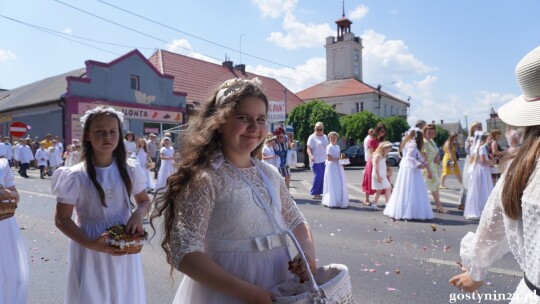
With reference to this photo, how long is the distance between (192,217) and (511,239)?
135 cm

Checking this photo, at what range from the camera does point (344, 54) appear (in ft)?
203

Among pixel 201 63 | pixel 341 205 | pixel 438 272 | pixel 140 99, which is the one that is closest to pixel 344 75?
pixel 201 63

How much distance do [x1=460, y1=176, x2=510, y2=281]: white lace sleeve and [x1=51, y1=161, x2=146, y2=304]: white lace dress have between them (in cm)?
219

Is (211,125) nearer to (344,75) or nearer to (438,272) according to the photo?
(438,272)

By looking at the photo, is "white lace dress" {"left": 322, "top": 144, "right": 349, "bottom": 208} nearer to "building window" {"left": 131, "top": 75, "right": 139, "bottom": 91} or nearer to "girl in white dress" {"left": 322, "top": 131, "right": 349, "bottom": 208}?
"girl in white dress" {"left": 322, "top": 131, "right": 349, "bottom": 208}

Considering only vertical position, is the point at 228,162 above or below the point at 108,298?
above

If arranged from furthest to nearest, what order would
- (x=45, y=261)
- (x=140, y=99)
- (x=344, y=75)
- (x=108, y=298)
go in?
(x=344, y=75) < (x=140, y=99) < (x=45, y=261) < (x=108, y=298)

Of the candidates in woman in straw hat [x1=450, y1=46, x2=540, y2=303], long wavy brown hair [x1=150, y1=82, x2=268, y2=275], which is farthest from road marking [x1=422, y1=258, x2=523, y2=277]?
long wavy brown hair [x1=150, y1=82, x2=268, y2=275]

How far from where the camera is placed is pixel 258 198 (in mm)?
1817

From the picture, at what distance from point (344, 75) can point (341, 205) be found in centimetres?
5585

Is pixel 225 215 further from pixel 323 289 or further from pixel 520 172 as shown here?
pixel 520 172

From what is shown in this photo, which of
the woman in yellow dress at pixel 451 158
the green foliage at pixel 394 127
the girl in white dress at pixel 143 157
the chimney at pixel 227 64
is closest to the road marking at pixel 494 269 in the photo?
the woman in yellow dress at pixel 451 158

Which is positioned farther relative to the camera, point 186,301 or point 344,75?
point 344,75

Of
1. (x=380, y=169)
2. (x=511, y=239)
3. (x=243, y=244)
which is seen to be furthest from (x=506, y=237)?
(x=380, y=169)
